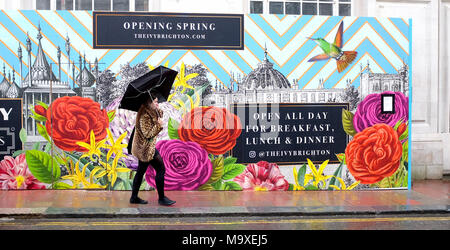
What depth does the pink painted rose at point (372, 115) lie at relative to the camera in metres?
9.21

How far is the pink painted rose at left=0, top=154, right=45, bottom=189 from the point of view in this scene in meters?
8.74

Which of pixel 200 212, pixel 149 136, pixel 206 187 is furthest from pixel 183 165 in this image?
pixel 200 212

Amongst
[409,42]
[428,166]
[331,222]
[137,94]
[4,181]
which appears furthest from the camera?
[428,166]

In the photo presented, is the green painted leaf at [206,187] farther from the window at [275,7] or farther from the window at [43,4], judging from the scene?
the window at [43,4]

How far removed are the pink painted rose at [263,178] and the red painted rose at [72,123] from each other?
2.49 m

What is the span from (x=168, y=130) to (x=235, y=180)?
141 centimetres

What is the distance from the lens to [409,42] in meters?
9.35

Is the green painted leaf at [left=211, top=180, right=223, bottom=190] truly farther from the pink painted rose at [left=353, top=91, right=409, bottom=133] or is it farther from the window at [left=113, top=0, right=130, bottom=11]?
the window at [left=113, top=0, right=130, bottom=11]

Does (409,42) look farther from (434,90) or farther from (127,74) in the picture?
(127,74)

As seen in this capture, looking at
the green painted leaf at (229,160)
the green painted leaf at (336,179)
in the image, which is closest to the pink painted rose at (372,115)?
the green painted leaf at (336,179)

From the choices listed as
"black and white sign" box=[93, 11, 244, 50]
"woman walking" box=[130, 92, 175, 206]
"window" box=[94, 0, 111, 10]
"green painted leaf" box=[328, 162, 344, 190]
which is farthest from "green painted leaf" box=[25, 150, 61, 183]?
"green painted leaf" box=[328, 162, 344, 190]

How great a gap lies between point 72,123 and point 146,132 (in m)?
→ 1.71

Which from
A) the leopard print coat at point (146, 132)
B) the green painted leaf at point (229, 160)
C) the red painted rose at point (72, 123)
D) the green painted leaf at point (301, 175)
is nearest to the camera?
the leopard print coat at point (146, 132)

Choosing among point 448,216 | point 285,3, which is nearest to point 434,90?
point 285,3
